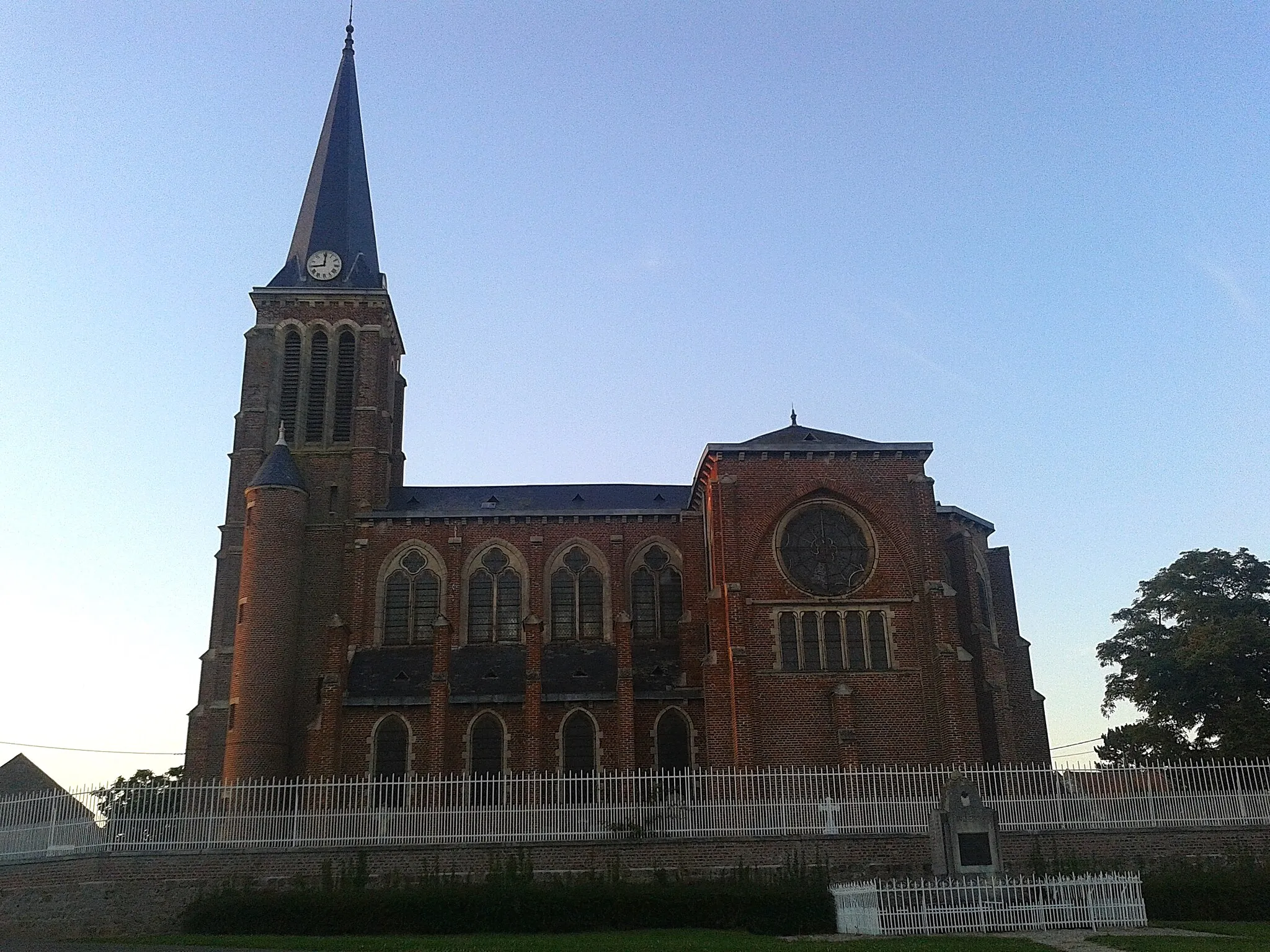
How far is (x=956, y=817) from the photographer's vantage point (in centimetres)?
2264

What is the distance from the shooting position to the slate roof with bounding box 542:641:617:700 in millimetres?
34719

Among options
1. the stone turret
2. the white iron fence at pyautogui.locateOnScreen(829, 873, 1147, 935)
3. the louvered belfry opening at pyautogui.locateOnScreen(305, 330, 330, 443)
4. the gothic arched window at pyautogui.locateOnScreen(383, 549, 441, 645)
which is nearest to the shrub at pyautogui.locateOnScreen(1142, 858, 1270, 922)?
the white iron fence at pyautogui.locateOnScreen(829, 873, 1147, 935)

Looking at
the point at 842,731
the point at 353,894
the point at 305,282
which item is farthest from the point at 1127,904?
the point at 305,282

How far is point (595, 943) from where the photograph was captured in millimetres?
19219

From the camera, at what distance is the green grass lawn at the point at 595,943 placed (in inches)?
690

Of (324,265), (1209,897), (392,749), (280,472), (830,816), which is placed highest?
(324,265)

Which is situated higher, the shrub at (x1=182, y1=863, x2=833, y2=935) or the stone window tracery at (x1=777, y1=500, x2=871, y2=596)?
the stone window tracery at (x1=777, y1=500, x2=871, y2=596)

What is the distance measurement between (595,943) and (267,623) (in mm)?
19905

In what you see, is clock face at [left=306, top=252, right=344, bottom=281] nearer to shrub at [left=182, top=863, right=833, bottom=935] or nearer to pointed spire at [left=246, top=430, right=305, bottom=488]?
pointed spire at [left=246, top=430, right=305, bottom=488]

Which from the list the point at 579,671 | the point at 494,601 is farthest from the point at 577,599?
the point at 579,671

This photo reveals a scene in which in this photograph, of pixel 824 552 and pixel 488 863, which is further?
pixel 824 552

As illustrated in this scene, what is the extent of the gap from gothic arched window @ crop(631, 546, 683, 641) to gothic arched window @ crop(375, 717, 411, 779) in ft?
29.0

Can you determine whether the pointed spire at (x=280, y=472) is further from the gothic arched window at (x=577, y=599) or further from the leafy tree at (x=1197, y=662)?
the leafy tree at (x=1197, y=662)

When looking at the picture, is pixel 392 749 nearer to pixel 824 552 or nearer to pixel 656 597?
pixel 656 597
